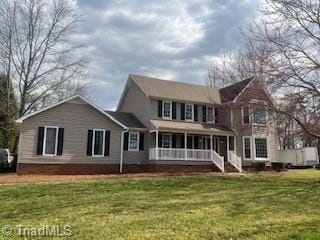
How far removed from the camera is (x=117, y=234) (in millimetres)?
6910

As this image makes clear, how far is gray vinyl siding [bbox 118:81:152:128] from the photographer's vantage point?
26.8 m

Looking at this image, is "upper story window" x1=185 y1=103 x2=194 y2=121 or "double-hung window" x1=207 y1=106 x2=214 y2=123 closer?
"upper story window" x1=185 y1=103 x2=194 y2=121

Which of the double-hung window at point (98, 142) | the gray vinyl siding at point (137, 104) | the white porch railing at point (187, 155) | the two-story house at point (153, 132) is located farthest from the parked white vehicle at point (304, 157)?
the double-hung window at point (98, 142)

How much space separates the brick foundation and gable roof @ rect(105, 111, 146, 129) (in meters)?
3.16

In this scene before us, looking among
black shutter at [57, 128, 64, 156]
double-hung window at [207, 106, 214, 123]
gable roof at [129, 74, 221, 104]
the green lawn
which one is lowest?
the green lawn

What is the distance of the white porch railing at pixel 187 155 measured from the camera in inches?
979

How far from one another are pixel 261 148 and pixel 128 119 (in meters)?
11.7

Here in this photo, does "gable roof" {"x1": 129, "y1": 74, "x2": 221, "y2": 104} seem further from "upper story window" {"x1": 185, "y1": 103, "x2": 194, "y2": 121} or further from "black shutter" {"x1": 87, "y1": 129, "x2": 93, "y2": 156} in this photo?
"black shutter" {"x1": 87, "y1": 129, "x2": 93, "y2": 156}

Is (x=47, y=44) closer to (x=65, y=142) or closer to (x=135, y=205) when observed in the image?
(x=65, y=142)

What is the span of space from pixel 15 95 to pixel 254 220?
95.2 feet

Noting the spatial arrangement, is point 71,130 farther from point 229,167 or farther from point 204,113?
point 229,167

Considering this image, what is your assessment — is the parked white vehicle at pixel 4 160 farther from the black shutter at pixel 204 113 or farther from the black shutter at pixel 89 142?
the black shutter at pixel 204 113

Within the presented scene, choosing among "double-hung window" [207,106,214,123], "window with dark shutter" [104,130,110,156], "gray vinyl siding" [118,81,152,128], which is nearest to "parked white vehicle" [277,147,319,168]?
"double-hung window" [207,106,214,123]

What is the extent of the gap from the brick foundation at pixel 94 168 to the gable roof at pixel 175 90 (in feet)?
Result: 17.9
